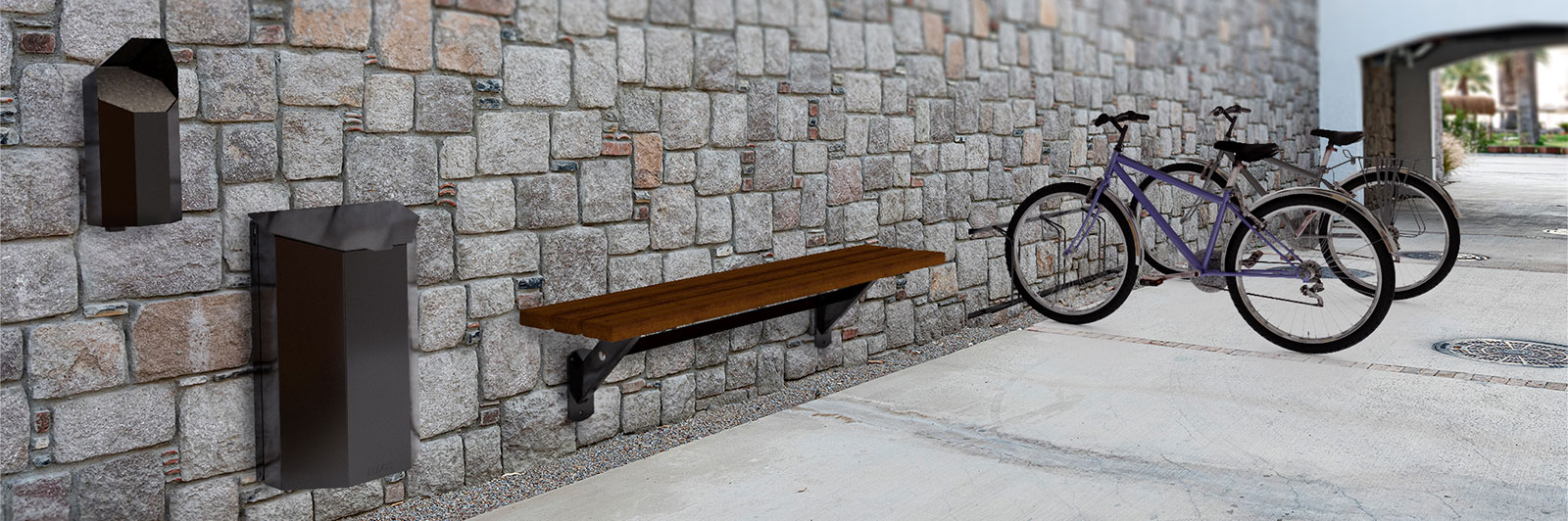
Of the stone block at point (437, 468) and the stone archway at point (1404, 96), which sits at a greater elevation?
the stone archway at point (1404, 96)

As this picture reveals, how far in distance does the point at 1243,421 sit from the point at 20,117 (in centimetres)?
322

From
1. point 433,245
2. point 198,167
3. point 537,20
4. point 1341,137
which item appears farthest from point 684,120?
point 1341,137

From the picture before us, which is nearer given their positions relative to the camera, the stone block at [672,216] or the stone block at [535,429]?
the stone block at [535,429]

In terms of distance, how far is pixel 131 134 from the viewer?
6.81 feet

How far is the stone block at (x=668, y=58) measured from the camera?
131 inches

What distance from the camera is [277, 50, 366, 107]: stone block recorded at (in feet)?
8.00

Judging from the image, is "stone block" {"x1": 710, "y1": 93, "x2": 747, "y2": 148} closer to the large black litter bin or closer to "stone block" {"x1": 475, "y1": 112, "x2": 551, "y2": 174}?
"stone block" {"x1": 475, "y1": 112, "x2": 551, "y2": 174}

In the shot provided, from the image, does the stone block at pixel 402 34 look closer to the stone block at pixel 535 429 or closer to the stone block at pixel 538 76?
the stone block at pixel 538 76

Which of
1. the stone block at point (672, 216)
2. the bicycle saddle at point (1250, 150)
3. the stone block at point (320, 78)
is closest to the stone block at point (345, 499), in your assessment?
the stone block at point (320, 78)

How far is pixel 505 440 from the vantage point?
3.00 m

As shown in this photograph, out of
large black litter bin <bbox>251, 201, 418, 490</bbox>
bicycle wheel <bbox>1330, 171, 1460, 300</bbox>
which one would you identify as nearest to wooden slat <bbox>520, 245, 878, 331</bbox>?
large black litter bin <bbox>251, 201, 418, 490</bbox>

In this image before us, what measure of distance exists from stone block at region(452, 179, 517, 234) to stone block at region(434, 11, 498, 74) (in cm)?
28

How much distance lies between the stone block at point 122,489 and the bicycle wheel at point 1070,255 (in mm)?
3579

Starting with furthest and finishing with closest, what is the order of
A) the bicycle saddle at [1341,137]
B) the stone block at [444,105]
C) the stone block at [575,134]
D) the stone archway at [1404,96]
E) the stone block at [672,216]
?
the stone archway at [1404,96] → the bicycle saddle at [1341,137] → the stone block at [672,216] → the stone block at [575,134] → the stone block at [444,105]
